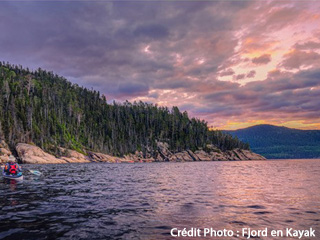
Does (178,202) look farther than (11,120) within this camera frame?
No

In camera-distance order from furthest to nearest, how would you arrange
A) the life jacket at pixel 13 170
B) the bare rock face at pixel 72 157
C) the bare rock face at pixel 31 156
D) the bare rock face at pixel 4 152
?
the bare rock face at pixel 72 157, the bare rock face at pixel 31 156, the bare rock face at pixel 4 152, the life jacket at pixel 13 170

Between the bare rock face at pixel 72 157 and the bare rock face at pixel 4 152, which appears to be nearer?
the bare rock face at pixel 4 152

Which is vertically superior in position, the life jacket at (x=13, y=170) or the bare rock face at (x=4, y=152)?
the bare rock face at (x=4, y=152)

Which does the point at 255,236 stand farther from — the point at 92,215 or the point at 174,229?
the point at 92,215

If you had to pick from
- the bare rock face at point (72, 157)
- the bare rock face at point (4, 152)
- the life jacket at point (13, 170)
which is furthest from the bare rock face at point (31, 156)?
the life jacket at point (13, 170)

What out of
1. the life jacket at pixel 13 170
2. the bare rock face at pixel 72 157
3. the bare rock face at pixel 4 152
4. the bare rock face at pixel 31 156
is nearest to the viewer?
the life jacket at pixel 13 170

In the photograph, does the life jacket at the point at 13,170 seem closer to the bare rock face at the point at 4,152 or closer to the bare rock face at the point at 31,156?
the bare rock face at the point at 4,152

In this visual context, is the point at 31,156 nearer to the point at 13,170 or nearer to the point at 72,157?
the point at 72,157

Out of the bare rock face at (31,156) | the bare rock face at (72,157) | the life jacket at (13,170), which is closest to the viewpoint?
the life jacket at (13,170)

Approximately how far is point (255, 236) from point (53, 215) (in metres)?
12.1

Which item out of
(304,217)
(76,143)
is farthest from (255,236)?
(76,143)

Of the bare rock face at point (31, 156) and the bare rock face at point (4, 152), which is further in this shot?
the bare rock face at point (31, 156)

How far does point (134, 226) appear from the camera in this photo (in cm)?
1319

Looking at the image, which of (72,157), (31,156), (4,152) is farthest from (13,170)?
(72,157)
